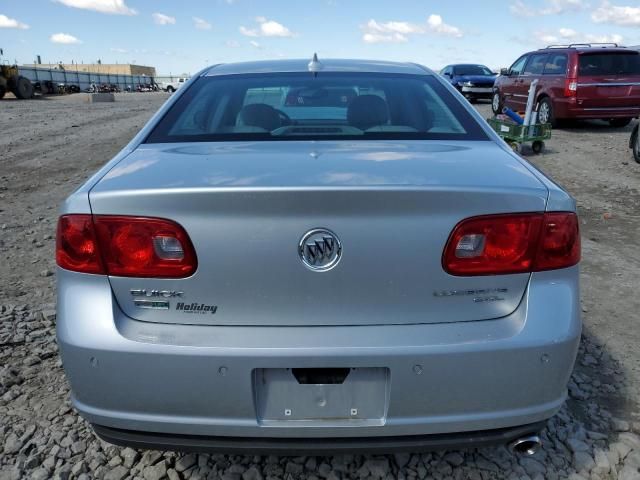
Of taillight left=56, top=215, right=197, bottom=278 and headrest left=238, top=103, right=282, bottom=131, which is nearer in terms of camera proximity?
taillight left=56, top=215, right=197, bottom=278

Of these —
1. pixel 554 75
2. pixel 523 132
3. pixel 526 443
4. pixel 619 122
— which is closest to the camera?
pixel 526 443

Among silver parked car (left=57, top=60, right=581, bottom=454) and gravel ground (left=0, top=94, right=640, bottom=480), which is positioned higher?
silver parked car (left=57, top=60, right=581, bottom=454)

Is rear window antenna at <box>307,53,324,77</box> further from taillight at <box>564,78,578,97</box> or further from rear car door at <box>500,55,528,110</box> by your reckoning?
rear car door at <box>500,55,528,110</box>

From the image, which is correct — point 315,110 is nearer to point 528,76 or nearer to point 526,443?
point 526,443

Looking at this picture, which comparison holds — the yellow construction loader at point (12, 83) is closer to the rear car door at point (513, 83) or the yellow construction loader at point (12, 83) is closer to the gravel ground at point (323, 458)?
the rear car door at point (513, 83)

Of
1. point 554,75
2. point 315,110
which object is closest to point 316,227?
point 315,110

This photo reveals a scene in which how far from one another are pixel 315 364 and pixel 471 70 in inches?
902

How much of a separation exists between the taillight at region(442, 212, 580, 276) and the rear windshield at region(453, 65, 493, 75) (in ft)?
73.0

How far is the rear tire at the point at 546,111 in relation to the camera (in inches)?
492

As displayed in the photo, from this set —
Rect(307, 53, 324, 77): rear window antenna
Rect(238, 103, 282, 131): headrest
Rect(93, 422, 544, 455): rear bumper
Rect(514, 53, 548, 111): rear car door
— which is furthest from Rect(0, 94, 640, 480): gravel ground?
Rect(514, 53, 548, 111): rear car door

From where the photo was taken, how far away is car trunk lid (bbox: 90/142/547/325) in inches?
64.2

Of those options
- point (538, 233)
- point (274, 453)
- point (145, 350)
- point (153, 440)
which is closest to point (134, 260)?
point (145, 350)

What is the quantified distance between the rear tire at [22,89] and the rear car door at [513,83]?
29218 millimetres

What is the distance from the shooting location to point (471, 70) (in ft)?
74.0
